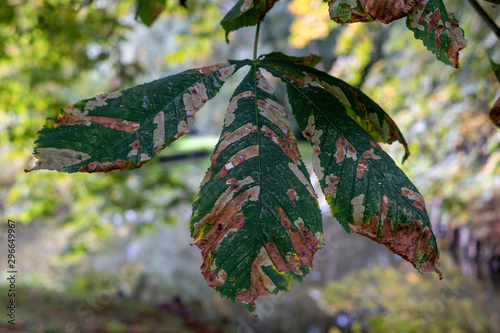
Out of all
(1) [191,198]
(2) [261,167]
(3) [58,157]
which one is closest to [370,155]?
(2) [261,167]

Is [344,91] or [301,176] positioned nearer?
[301,176]

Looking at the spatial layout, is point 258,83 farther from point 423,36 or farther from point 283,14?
point 283,14

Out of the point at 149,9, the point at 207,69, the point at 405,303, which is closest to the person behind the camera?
the point at 207,69

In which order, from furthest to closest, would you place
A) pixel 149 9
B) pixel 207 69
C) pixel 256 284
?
pixel 149 9 < pixel 207 69 < pixel 256 284

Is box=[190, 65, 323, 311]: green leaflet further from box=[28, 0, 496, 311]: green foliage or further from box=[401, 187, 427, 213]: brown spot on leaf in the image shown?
box=[401, 187, 427, 213]: brown spot on leaf

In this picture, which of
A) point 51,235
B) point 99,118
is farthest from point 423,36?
point 51,235

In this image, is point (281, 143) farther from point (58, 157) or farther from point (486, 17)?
point (486, 17)

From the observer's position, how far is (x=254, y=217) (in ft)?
1.39

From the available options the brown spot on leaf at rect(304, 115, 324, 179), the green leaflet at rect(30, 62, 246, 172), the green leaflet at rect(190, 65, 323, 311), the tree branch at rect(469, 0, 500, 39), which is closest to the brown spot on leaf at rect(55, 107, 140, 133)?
the green leaflet at rect(30, 62, 246, 172)

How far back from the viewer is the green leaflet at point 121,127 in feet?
1.45

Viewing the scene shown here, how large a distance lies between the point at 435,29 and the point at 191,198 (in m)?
2.16

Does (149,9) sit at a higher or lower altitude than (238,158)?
higher

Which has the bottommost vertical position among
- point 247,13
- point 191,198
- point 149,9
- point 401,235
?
point 401,235

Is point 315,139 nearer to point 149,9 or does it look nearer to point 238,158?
point 238,158
